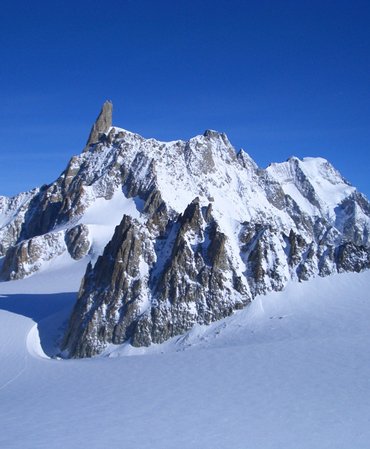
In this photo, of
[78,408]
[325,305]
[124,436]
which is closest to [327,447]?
[124,436]

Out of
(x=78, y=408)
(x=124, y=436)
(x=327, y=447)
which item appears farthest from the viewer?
(x=78, y=408)

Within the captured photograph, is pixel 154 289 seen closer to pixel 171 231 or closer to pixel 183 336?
pixel 183 336

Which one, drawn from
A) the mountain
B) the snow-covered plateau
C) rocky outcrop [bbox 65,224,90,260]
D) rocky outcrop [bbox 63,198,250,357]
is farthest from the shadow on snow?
rocky outcrop [bbox 65,224,90,260]

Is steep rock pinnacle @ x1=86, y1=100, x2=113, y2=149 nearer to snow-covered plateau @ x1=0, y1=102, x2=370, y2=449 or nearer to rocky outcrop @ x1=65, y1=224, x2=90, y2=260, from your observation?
snow-covered plateau @ x1=0, y1=102, x2=370, y2=449

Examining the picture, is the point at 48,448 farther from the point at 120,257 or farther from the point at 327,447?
the point at 120,257

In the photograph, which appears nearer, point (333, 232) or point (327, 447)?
point (327, 447)

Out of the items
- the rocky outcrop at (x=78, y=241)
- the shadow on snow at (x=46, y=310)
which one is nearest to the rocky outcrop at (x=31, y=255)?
the rocky outcrop at (x=78, y=241)

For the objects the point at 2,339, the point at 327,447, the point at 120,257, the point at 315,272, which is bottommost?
the point at 327,447
